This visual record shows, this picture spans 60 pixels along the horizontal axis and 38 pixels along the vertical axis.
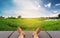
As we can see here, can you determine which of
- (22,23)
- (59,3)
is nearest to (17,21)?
(22,23)

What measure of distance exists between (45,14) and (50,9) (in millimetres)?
166

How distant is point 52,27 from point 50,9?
419 millimetres

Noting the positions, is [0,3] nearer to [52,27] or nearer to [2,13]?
[2,13]

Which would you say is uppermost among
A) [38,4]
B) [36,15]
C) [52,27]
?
[38,4]

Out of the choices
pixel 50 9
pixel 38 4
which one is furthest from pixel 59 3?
pixel 38 4

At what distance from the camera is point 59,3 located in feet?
9.80

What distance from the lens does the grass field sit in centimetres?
298

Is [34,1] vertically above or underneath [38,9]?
above

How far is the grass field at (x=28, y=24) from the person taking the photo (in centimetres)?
298

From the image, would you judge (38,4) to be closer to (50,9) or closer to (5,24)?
(50,9)

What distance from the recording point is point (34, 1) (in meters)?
2.99

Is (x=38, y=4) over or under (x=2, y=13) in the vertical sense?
over

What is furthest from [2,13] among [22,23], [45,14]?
[45,14]

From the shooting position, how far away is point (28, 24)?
298cm
